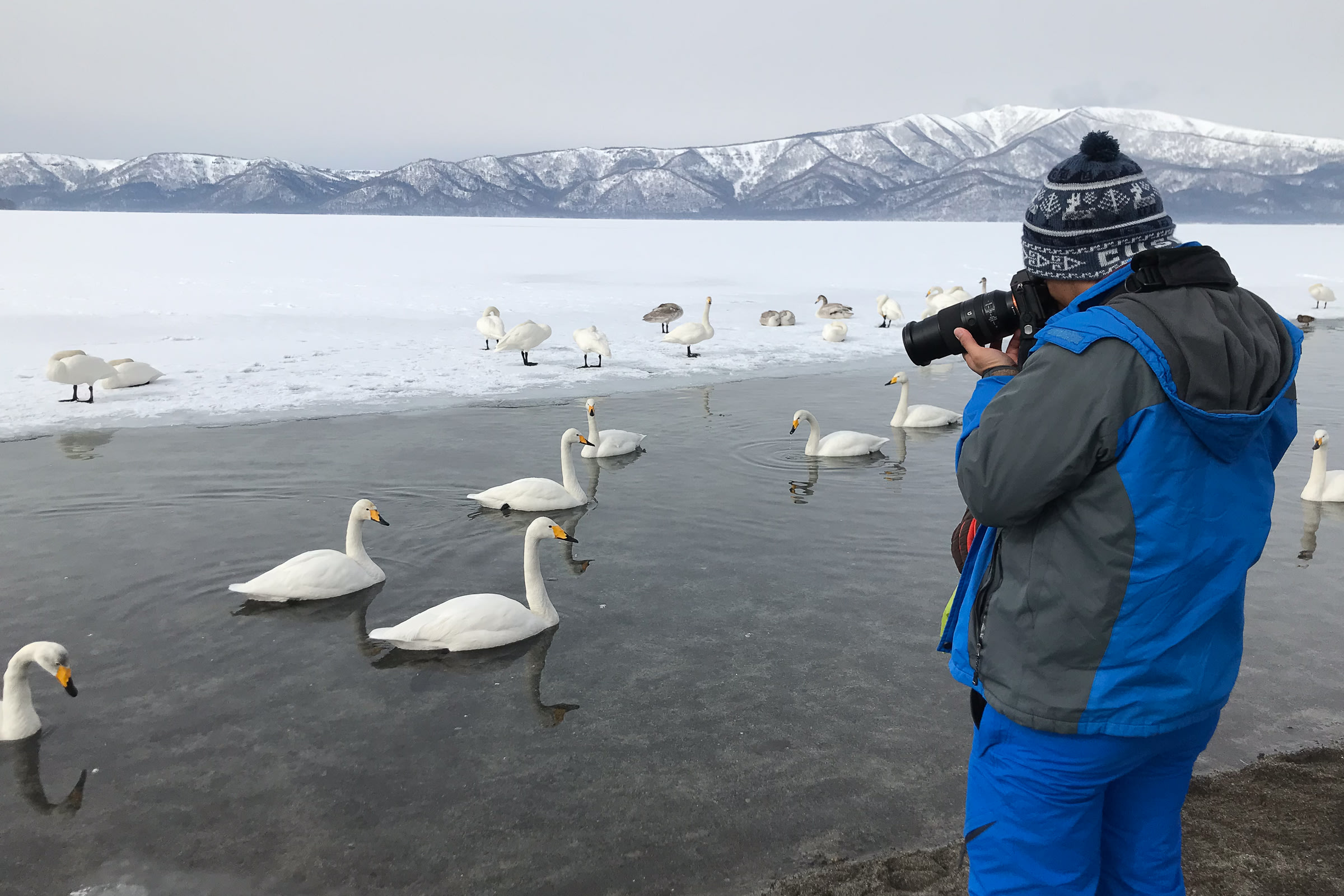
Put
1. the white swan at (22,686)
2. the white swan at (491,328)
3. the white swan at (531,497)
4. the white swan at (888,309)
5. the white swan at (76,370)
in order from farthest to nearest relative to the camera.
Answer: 1. the white swan at (888,309)
2. the white swan at (491,328)
3. the white swan at (76,370)
4. the white swan at (531,497)
5. the white swan at (22,686)

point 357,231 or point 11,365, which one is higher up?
Answer: point 357,231

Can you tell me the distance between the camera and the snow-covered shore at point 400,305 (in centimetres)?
1528

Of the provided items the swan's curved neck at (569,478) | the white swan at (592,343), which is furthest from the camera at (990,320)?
the white swan at (592,343)

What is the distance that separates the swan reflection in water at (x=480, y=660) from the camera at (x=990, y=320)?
3.55m

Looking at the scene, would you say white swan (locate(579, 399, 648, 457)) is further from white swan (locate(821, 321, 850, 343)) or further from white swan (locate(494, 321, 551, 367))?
white swan (locate(821, 321, 850, 343))

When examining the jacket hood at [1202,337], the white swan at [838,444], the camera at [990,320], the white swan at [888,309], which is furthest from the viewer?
the white swan at [888,309]

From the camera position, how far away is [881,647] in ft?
20.3

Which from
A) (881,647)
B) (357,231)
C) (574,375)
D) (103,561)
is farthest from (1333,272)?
(357,231)

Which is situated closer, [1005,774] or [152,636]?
[1005,774]

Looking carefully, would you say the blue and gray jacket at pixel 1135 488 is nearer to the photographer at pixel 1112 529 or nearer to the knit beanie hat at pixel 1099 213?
the photographer at pixel 1112 529

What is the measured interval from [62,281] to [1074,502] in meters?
32.8

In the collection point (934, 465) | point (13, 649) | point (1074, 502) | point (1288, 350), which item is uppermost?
point (1288, 350)

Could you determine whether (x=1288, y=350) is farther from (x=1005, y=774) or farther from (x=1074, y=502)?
(x=1005, y=774)

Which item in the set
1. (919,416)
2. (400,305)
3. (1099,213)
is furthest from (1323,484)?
(400,305)
